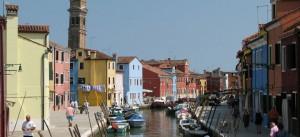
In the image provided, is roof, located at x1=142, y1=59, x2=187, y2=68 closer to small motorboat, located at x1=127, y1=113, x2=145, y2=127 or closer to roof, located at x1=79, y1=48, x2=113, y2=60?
roof, located at x1=79, y1=48, x2=113, y2=60

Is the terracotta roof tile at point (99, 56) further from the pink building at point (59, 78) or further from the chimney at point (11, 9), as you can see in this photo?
the chimney at point (11, 9)

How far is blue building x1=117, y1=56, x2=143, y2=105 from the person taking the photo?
9444 centimetres

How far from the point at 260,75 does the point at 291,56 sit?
8.99 meters

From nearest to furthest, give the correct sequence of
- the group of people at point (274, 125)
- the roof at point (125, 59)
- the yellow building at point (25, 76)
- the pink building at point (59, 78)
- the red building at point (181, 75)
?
the group of people at point (274, 125) < the yellow building at point (25, 76) < the pink building at point (59, 78) < the roof at point (125, 59) < the red building at point (181, 75)

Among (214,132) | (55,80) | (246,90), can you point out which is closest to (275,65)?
(214,132)

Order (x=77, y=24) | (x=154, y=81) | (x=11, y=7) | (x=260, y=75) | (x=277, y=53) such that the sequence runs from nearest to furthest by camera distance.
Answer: (x=277, y=53)
(x=11, y=7)
(x=260, y=75)
(x=154, y=81)
(x=77, y=24)

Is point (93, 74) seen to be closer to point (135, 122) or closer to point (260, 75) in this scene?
point (135, 122)

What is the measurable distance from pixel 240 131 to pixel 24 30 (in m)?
13.7

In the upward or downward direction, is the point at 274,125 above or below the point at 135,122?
above

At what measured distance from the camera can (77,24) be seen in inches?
4877

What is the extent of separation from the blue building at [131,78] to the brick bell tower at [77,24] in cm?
2596

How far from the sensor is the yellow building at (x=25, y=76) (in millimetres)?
33750

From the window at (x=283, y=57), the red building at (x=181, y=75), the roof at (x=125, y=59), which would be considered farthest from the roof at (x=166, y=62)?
the window at (x=283, y=57)

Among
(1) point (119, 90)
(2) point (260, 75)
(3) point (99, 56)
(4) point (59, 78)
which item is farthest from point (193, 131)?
(1) point (119, 90)
